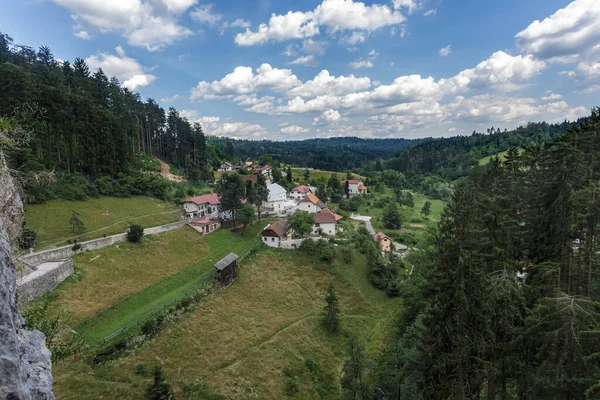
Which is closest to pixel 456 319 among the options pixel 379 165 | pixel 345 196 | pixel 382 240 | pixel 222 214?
pixel 382 240

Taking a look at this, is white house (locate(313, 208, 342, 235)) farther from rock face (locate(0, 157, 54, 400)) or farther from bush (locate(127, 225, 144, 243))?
rock face (locate(0, 157, 54, 400))

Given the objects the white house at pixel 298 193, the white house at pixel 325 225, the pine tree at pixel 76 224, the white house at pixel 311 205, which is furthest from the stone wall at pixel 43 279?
the white house at pixel 298 193

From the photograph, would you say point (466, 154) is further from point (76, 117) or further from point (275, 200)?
point (76, 117)

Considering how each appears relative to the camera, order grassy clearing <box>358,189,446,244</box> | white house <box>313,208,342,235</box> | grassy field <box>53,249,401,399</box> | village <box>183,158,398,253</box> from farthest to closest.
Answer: grassy clearing <box>358,189,446,244</box>
white house <box>313,208,342,235</box>
village <box>183,158,398,253</box>
grassy field <box>53,249,401,399</box>

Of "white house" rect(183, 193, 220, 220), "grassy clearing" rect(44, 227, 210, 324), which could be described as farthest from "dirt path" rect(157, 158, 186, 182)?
"grassy clearing" rect(44, 227, 210, 324)

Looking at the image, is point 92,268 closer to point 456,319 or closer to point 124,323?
point 124,323

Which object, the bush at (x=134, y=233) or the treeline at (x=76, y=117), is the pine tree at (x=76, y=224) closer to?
the bush at (x=134, y=233)

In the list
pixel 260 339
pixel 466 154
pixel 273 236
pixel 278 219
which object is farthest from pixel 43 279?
pixel 466 154
